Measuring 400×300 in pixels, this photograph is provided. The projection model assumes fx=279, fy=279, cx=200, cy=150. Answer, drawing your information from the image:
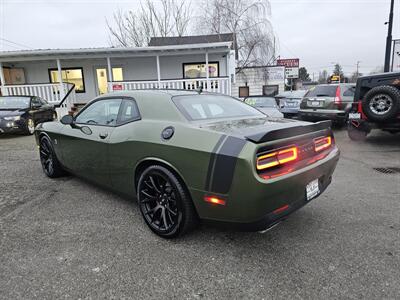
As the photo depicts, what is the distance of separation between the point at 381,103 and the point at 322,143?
187 inches

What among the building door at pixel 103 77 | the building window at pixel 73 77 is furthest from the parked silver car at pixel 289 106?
the building window at pixel 73 77

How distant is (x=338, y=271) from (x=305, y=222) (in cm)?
84

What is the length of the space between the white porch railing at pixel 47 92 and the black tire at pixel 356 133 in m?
12.3

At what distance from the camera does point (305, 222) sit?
→ 3061mm

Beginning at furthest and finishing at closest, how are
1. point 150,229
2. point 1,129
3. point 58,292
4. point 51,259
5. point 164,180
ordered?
point 1,129, point 150,229, point 164,180, point 51,259, point 58,292

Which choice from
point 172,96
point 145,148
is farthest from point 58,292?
point 172,96

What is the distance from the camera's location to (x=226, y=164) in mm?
2146

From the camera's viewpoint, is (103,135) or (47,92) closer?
(103,135)

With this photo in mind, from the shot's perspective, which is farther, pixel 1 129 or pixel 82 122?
pixel 1 129

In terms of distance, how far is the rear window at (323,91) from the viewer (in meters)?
9.23

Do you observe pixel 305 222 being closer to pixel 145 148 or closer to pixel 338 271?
pixel 338 271

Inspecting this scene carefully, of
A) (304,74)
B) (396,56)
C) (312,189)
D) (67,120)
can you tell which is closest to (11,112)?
(67,120)

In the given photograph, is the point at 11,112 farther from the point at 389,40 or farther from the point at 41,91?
the point at 389,40

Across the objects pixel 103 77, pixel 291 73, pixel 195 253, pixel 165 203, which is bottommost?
pixel 195 253
